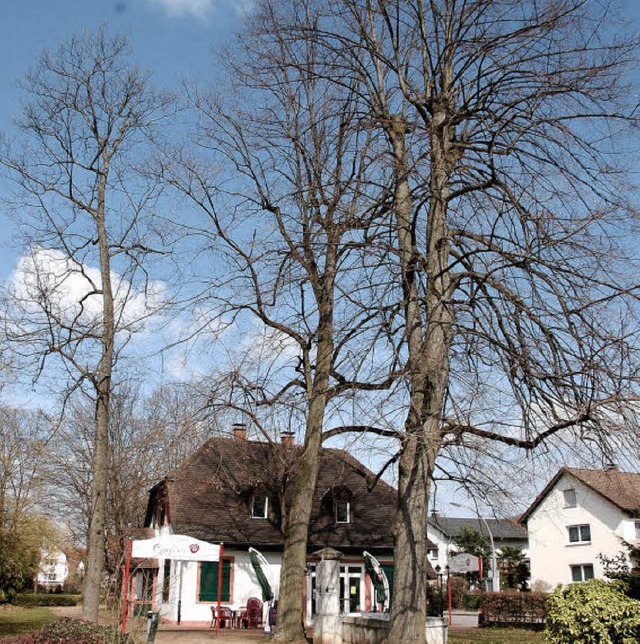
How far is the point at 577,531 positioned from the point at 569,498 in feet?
6.39

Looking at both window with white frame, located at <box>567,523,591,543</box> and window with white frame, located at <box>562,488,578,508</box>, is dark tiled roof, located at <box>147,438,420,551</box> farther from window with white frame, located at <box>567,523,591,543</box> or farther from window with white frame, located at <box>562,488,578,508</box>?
window with white frame, located at <box>562,488,578,508</box>

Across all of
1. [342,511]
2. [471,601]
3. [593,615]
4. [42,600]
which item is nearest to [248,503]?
[342,511]

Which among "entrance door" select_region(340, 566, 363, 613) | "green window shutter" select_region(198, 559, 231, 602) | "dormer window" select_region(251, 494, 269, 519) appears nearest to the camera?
"green window shutter" select_region(198, 559, 231, 602)

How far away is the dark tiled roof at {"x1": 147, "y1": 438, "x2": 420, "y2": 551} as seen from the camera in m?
28.8

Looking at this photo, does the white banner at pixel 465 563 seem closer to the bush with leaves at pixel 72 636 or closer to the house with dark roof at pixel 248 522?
the house with dark roof at pixel 248 522

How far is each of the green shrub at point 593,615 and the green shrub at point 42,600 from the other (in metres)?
38.6

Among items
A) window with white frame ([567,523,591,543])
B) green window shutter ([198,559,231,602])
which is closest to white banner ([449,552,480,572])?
green window shutter ([198,559,231,602])

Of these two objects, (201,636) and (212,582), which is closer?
(201,636)

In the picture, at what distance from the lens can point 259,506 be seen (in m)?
30.7

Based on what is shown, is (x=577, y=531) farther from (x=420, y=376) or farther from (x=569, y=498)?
(x=420, y=376)

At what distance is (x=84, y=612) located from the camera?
16.5 metres

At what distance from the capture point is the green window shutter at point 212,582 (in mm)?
27922

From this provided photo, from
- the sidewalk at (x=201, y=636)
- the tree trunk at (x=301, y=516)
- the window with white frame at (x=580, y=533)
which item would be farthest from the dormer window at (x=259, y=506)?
the window with white frame at (x=580, y=533)

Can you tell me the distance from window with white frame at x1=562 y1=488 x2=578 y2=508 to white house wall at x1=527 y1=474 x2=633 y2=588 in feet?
0.46
